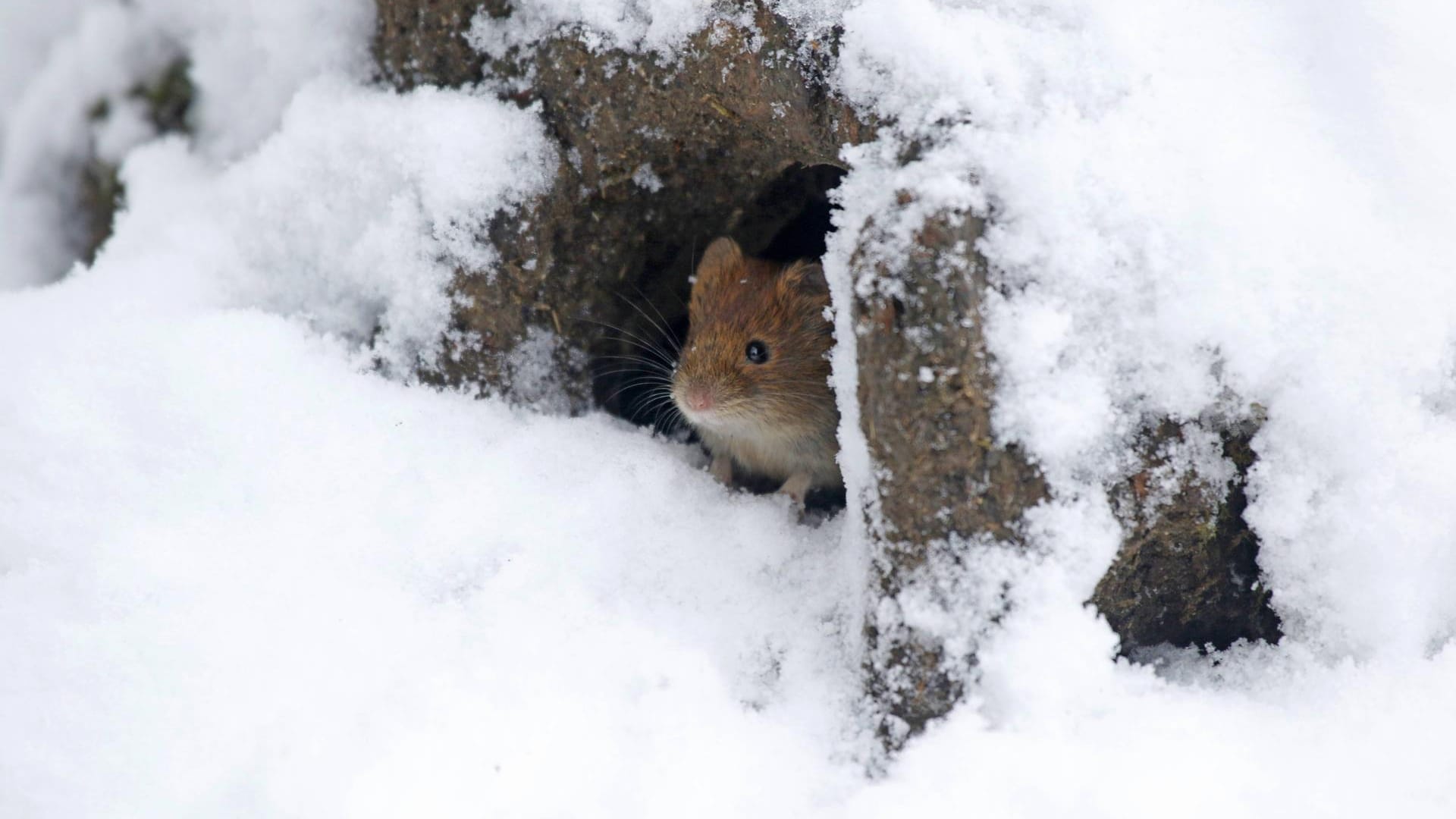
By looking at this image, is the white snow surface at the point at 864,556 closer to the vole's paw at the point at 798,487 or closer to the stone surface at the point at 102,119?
the vole's paw at the point at 798,487

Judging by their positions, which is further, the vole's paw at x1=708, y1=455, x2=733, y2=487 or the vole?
the vole's paw at x1=708, y1=455, x2=733, y2=487

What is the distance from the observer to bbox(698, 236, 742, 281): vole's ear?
324 centimetres

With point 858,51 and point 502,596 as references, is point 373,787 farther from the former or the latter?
point 858,51

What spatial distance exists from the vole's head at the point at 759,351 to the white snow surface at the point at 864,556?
2.35 ft

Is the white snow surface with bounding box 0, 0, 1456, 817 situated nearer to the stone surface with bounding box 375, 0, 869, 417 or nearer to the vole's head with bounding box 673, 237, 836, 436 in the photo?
the stone surface with bounding box 375, 0, 869, 417

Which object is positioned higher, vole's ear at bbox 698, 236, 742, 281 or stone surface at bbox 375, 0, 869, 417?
vole's ear at bbox 698, 236, 742, 281

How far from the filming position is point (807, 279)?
319 centimetres

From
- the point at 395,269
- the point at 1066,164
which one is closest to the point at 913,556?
the point at 1066,164

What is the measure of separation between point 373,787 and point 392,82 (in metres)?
2.13

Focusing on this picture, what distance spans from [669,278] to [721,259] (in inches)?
9.0

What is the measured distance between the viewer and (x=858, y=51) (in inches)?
87.3

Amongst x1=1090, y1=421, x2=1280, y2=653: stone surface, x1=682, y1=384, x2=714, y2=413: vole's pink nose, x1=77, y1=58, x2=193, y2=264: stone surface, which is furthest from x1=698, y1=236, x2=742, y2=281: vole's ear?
x1=77, y1=58, x2=193, y2=264: stone surface

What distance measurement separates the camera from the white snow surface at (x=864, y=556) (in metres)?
1.85

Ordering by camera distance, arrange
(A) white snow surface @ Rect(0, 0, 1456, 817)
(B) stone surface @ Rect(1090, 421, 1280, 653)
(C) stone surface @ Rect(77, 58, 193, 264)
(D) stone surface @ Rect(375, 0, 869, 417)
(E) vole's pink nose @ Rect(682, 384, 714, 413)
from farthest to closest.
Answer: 1. (C) stone surface @ Rect(77, 58, 193, 264)
2. (E) vole's pink nose @ Rect(682, 384, 714, 413)
3. (D) stone surface @ Rect(375, 0, 869, 417)
4. (B) stone surface @ Rect(1090, 421, 1280, 653)
5. (A) white snow surface @ Rect(0, 0, 1456, 817)
